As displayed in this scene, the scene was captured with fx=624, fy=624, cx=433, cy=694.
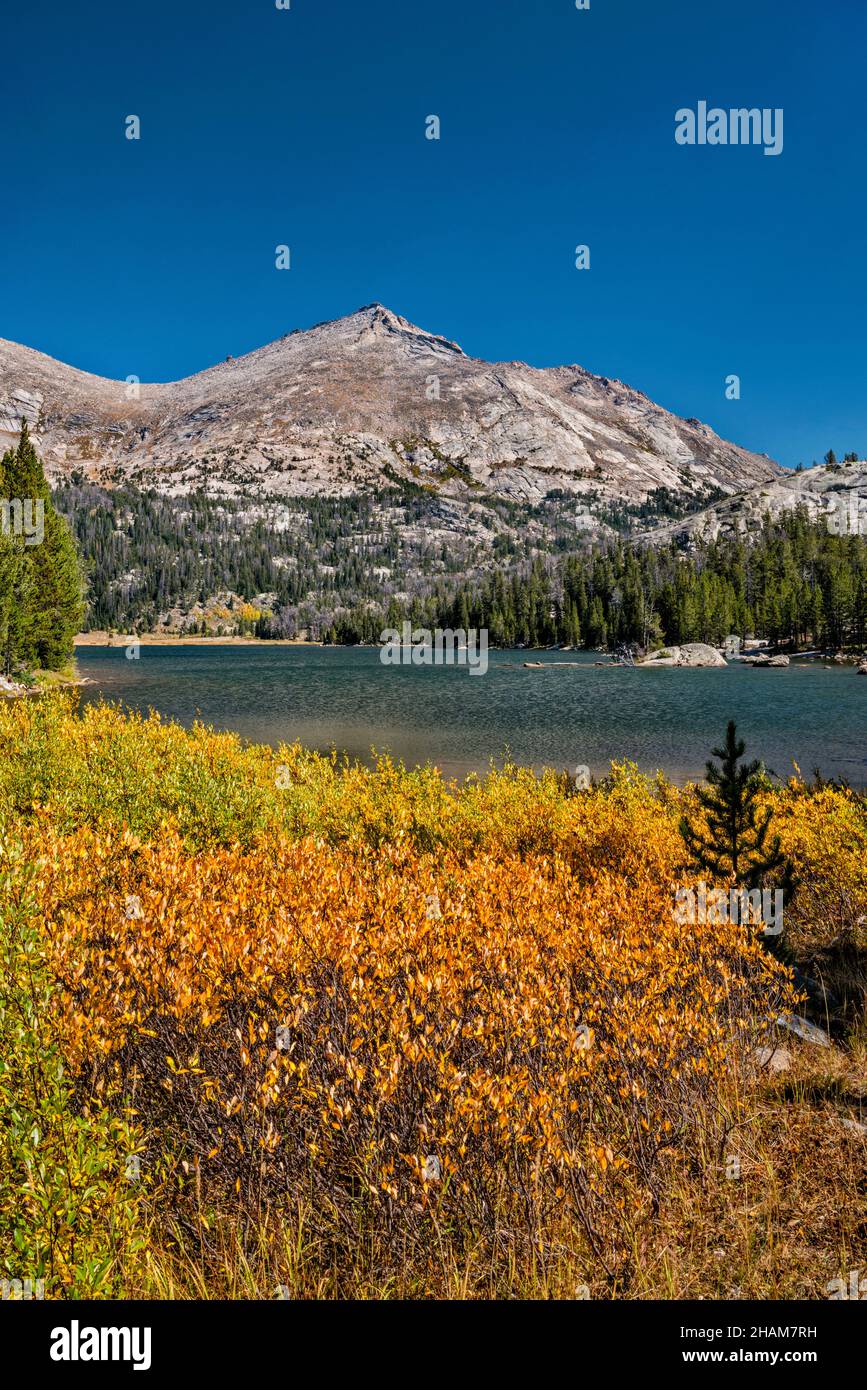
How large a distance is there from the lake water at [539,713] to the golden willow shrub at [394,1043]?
2521cm

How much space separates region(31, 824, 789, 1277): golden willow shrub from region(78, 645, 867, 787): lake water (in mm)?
25208

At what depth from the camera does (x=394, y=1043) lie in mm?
5164

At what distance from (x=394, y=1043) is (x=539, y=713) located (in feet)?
171

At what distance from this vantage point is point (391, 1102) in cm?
470

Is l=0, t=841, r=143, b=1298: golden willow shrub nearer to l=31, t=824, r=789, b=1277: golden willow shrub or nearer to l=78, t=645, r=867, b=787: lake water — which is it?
l=31, t=824, r=789, b=1277: golden willow shrub

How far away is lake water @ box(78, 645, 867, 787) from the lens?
38.4 meters

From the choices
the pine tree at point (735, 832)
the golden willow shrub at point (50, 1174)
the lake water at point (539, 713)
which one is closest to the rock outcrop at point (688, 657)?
the lake water at point (539, 713)

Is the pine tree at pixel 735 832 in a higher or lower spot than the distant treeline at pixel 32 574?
lower

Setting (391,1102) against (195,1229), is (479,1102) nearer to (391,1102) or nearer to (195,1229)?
(391,1102)

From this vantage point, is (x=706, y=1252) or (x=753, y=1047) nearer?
(x=706, y=1252)

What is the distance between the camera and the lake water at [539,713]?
3844 cm

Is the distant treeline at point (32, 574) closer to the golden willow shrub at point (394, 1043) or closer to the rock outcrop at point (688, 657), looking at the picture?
the golden willow shrub at point (394, 1043)

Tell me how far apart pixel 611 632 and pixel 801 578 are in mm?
43725
